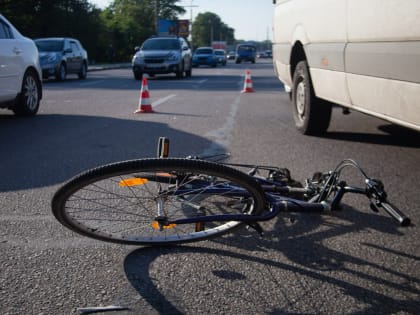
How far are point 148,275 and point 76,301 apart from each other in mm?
403

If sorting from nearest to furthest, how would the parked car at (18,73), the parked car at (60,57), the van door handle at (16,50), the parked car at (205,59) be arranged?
the parked car at (18,73) < the van door handle at (16,50) < the parked car at (60,57) < the parked car at (205,59)

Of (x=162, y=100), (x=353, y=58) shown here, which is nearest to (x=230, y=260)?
(x=353, y=58)

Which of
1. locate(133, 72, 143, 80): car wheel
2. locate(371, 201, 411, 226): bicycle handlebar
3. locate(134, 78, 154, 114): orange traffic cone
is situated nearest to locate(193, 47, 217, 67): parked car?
locate(133, 72, 143, 80): car wheel

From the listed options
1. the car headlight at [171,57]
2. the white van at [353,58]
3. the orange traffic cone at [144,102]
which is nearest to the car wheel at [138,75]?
the car headlight at [171,57]

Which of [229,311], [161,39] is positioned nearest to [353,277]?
[229,311]

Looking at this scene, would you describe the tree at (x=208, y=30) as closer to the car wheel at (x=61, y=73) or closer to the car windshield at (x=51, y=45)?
the car windshield at (x=51, y=45)

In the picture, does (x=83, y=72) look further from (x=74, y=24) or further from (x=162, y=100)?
(x=74, y=24)

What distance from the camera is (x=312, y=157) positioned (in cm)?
566

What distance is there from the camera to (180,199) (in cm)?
324

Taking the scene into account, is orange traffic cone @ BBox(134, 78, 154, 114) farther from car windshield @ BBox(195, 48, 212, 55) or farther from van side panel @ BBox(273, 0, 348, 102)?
car windshield @ BBox(195, 48, 212, 55)

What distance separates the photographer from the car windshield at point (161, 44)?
22.3m

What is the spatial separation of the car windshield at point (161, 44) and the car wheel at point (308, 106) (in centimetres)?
1556

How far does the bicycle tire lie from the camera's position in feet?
8.70

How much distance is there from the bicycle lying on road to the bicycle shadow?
0.15 meters
